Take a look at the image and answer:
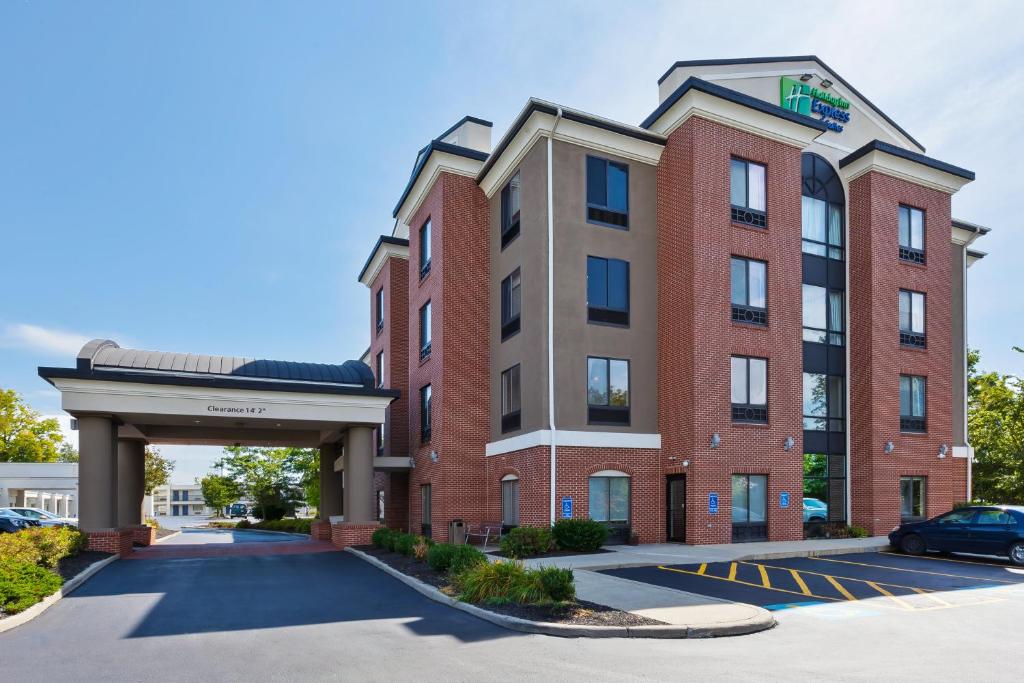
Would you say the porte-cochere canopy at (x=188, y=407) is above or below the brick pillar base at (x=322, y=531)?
above

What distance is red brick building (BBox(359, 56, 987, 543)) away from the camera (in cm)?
2355

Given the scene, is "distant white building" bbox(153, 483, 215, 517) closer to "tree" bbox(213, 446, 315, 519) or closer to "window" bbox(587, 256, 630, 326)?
"tree" bbox(213, 446, 315, 519)

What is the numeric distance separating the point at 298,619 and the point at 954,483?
25.4 metres

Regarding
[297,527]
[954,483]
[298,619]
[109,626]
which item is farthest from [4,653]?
[297,527]

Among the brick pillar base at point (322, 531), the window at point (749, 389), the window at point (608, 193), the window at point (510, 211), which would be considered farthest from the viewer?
the brick pillar base at point (322, 531)

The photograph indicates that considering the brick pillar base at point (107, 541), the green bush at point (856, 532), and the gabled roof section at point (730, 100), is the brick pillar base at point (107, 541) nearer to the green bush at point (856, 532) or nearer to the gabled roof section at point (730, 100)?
the gabled roof section at point (730, 100)

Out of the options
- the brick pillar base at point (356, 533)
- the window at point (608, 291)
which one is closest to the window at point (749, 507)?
the window at point (608, 291)

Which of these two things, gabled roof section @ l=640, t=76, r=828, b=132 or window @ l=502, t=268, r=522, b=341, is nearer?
gabled roof section @ l=640, t=76, r=828, b=132

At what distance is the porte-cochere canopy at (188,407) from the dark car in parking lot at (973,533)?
16.3 metres

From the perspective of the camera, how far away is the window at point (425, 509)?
1153 inches

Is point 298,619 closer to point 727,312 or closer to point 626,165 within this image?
point 727,312

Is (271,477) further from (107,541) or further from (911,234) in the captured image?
(911,234)

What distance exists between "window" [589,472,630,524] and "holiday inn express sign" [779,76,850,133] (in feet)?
44.4

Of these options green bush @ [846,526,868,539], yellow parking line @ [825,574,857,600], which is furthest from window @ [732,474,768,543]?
yellow parking line @ [825,574,857,600]
